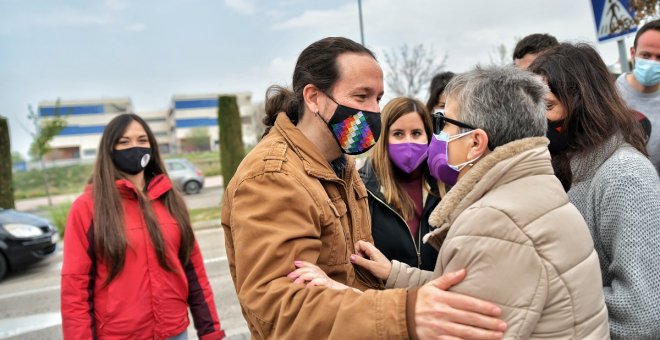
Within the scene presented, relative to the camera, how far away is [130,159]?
278 cm

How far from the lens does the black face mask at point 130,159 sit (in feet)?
9.07

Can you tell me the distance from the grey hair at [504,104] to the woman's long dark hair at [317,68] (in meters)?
0.46

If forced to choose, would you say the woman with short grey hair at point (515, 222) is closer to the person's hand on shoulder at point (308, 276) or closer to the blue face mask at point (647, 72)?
the person's hand on shoulder at point (308, 276)

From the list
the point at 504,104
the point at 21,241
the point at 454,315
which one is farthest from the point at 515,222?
the point at 21,241

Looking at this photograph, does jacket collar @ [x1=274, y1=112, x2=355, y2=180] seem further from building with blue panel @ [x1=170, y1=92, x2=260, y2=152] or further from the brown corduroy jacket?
building with blue panel @ [x1=170, y1=92, x2=260, y2=152]

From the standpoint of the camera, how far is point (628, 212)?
5.21ft

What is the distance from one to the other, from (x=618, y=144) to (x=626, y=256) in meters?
0.45

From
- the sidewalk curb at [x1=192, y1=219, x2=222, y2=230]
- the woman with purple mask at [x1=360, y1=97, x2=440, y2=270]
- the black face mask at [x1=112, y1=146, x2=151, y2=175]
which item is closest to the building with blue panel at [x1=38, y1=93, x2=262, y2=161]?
the sidewalk curb at [x1=192, y1=219, x2=222, y2=230]

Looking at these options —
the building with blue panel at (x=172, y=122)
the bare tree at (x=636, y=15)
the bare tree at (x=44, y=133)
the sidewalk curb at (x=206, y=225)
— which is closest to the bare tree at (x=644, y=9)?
the bare tree at (x=636, y=15)

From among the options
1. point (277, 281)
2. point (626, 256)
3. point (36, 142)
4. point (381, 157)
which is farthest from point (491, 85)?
point (36, 142)

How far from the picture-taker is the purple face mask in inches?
116

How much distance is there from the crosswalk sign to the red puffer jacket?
4.11 meters

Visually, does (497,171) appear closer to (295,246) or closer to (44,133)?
(295,246)

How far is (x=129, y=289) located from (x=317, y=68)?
5.28 ft
